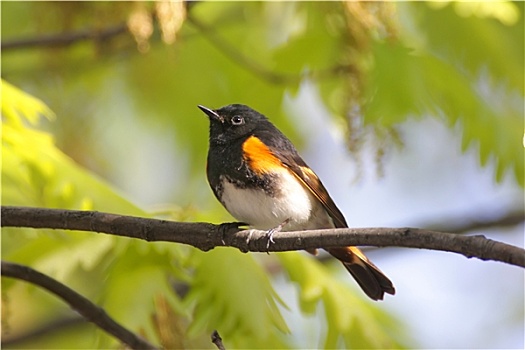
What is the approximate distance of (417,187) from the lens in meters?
7.21

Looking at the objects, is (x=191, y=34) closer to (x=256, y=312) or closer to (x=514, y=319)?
(x=256, y=312)

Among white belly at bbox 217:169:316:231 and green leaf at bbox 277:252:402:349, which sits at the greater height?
white belly at bbox 217:169:316:231

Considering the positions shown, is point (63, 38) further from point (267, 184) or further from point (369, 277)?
point (369, 277)

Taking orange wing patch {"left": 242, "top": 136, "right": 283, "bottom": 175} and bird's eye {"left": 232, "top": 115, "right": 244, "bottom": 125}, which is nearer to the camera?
orange wing patch {"left": 242, "top": 136, "right": 283, "bottom": 175}

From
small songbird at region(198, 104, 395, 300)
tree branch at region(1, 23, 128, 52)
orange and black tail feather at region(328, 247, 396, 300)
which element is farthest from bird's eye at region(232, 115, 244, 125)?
tree branch at region(1, 23, 128, 52)

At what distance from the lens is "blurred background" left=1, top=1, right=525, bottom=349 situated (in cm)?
342

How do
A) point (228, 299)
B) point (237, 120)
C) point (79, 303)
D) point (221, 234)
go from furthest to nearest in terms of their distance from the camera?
point (237, 120) → point (228, 299) → point (79, 303) → point (221, 234)

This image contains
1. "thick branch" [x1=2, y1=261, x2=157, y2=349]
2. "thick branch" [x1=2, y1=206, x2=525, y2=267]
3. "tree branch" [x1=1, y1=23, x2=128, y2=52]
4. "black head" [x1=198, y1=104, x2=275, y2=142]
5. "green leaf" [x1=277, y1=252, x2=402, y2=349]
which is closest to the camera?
"thick branch" [x1=2, y1=206, x2=525, y2=267]

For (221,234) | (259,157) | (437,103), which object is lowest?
(221,234)

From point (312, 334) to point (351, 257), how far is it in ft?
6.09

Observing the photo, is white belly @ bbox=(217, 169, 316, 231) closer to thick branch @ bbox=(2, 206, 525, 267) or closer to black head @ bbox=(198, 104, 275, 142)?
black head @ bbox=(198, 104, 275, 142)

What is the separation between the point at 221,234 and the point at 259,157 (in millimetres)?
948

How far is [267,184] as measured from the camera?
3688mm

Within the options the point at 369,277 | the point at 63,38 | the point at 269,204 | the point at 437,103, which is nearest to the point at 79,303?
the point at 269,204
